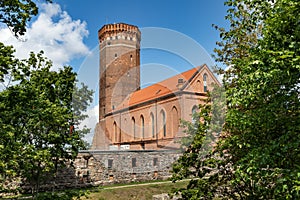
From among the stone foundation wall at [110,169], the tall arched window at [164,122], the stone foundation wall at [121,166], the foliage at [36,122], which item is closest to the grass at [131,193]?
the stone foundation wall at [121,166]

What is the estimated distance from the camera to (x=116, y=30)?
47469mm

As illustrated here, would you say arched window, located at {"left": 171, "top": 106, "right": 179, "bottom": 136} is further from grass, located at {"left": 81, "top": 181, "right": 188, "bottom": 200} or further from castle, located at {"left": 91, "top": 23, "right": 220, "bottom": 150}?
grass, located at {"left": 81, "top": 181, "right": 188, "bottom": 200}

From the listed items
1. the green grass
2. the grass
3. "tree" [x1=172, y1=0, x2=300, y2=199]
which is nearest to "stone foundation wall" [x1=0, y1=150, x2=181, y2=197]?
the green grass

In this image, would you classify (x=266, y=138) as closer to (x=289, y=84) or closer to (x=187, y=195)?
(x=289, y=84)

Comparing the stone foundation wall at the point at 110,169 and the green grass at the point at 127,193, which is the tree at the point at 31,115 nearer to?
the green grass at the point at 127,193

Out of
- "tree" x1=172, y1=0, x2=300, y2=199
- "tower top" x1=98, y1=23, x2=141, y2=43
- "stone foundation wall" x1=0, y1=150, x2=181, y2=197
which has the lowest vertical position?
"stone foundation wall" x1=0, y1=150, x2=181, y2=197

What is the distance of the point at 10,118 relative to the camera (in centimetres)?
717

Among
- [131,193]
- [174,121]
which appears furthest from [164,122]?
[131,193]

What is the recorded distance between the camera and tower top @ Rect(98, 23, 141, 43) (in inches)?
1873

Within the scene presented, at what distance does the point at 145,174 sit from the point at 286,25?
1862cm

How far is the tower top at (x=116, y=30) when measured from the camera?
47.6 m

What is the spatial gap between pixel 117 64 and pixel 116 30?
595 centimetres

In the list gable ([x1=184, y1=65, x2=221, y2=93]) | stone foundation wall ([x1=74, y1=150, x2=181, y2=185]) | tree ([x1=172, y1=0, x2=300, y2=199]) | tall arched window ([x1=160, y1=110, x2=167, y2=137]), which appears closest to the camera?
tree ([x1=172, y1=0, x2=300, y2=199])

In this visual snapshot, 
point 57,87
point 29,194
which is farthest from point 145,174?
point 57,87
